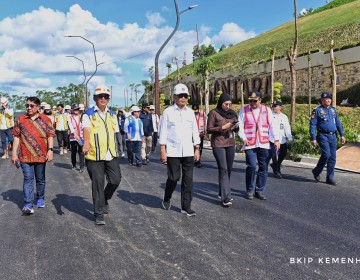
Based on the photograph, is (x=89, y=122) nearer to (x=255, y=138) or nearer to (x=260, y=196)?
(x=255, y=138)

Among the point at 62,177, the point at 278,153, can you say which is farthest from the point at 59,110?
the point at 278,153

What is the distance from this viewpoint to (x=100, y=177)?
539cm

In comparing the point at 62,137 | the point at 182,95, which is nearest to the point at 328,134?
the point at 182,95

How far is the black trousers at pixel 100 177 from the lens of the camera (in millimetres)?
5355

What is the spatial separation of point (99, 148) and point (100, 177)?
1.31 feet

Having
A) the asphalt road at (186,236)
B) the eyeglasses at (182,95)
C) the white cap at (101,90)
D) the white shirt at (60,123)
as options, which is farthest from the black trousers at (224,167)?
the white shirt at (60,123)

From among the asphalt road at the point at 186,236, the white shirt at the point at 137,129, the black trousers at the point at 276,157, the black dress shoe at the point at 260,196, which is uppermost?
the white shirt at the point at 137,129

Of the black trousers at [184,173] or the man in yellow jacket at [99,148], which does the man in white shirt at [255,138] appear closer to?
the black trousers at [184,173]

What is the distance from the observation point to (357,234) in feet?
15.6

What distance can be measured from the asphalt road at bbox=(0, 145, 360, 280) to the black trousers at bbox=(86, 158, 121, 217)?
28 cm

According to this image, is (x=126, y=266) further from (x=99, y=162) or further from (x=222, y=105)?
Answer: (x=222, y=105)

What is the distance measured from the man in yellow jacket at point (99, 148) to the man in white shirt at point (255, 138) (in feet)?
7.64

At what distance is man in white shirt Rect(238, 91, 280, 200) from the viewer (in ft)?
22.0

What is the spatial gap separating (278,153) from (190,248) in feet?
18.9
